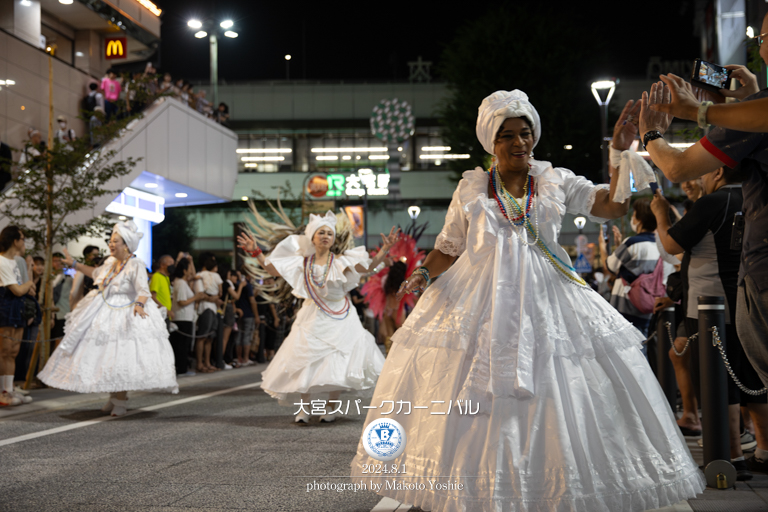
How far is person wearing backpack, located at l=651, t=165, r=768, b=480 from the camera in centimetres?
474

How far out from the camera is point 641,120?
3.20 meters

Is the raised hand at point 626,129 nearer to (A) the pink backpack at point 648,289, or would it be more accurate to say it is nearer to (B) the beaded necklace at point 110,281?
(A) the pink backpack at point 648,289

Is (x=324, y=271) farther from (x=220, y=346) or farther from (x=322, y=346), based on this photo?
(x=220, y=346)

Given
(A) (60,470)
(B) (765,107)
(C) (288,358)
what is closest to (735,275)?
(B) (765,107)

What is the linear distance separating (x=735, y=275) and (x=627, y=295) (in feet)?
8.76

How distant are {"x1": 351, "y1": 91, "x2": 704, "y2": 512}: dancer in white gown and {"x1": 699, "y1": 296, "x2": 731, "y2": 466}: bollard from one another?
1173 mm

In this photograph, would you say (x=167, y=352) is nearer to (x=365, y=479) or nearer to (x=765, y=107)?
(x=365, y=479)

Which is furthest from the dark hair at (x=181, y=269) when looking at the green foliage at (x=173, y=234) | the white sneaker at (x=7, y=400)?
the green foliage at (x=173, y=234)

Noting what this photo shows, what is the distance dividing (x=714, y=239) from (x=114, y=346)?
6.30 metres

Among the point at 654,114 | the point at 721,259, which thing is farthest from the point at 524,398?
the point at 721,259

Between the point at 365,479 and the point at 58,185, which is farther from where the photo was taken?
the point at 58,185

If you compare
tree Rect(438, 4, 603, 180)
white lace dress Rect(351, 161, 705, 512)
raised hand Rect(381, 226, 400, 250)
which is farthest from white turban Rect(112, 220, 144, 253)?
tree Rect(438, 4, 603, 180)

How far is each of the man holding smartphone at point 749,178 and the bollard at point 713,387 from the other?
168cm

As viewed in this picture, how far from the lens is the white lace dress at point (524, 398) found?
2973 millimetres
